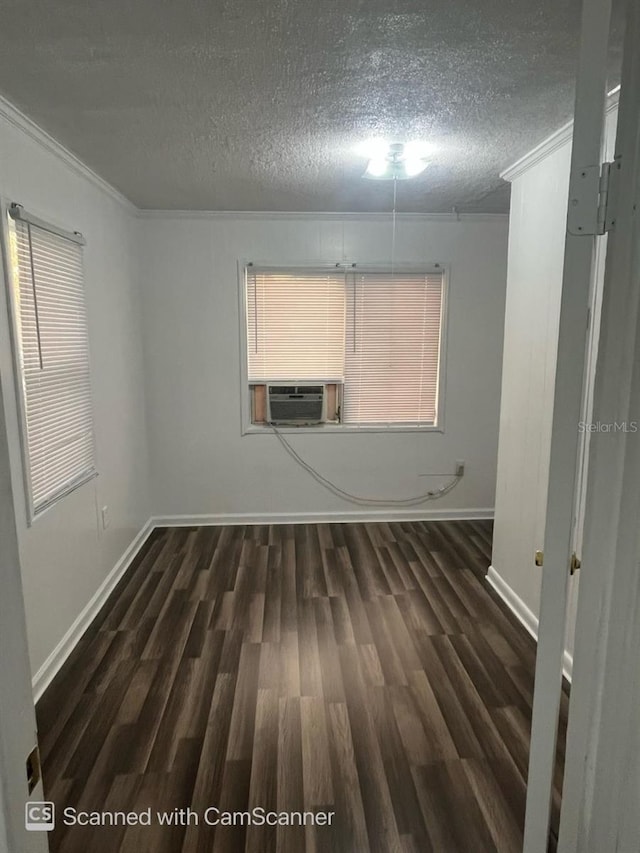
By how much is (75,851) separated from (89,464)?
1.76 meters

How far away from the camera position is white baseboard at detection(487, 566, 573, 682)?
2586mm

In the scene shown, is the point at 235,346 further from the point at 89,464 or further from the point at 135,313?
the point at 89,464

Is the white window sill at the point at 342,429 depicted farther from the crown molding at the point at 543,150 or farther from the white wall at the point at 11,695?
the white wall at the point at 11,695

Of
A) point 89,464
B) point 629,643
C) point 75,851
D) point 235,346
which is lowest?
point 75,851

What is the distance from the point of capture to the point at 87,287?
2.75 metres

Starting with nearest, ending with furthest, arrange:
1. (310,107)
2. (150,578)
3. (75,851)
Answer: (75,851)
(310,107)
(150,578)

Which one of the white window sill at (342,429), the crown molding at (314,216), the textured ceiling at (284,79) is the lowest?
the white window sill at (342,429)

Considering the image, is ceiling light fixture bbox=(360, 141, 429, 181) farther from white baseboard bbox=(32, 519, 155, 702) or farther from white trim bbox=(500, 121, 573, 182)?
white baseboard bbox=(32, 519, 155, 702)

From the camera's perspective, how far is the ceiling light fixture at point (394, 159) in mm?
2328

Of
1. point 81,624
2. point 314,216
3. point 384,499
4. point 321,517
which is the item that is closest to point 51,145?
point 314,216

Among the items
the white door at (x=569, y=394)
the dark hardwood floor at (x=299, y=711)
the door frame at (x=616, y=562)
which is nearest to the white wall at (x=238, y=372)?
the dark hardwood floor at (x=299, y=711)

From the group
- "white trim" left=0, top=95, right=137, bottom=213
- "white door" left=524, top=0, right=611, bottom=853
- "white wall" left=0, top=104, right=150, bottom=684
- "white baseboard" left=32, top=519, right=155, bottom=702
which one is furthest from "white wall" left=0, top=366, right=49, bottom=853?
"white trim" left=0, top=95, right=137, bottom=213

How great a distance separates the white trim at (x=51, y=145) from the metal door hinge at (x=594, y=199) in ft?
7.05

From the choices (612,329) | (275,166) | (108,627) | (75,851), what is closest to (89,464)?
(108,627)
